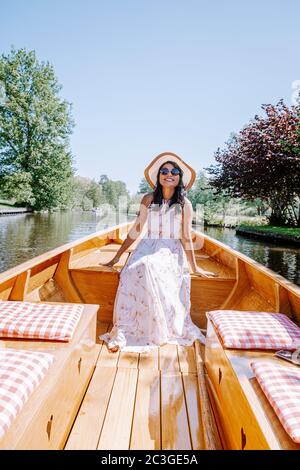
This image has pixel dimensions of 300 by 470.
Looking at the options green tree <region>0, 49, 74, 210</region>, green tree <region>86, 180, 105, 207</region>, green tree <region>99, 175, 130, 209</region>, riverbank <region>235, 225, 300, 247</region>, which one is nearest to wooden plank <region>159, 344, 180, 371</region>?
riverbank <region>235, 225, 300, 247</region>

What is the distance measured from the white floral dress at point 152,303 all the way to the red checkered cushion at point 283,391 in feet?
4.47

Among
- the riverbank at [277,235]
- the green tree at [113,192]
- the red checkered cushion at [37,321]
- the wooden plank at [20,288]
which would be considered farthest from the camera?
the green tree at [113,192]

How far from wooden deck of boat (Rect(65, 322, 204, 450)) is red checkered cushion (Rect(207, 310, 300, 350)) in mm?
505

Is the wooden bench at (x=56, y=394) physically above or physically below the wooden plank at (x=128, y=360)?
above

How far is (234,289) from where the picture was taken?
3424 mm

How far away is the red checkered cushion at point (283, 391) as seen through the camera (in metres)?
1.12

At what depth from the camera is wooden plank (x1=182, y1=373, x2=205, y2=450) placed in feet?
5.62

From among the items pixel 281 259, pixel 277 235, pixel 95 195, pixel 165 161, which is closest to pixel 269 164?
pixel 277 235

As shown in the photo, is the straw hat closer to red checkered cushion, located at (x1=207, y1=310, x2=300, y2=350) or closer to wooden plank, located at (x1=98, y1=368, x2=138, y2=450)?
red checkered cushion, located at (x1=207, y1=310, x2=300, y2=350)

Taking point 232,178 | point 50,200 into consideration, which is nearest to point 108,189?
point 50,200

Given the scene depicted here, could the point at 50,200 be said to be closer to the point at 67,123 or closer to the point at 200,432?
the point at 67,123

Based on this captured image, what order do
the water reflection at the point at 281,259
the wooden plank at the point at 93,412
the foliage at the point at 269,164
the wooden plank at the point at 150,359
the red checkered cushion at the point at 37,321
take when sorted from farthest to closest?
the foliage at the point at 269,164 < the water reflection at the point at 281,259 < the wooden plank at the point at 150,359 < the red checkered cushion at the point at 37,321 < the wooden plank at the point at 93,412

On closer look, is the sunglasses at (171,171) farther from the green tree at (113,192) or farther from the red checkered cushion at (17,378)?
the green tree at (113,192)

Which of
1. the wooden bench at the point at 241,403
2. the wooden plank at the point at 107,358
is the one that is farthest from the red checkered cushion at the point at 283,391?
the wooden plank at the point at 107,358
